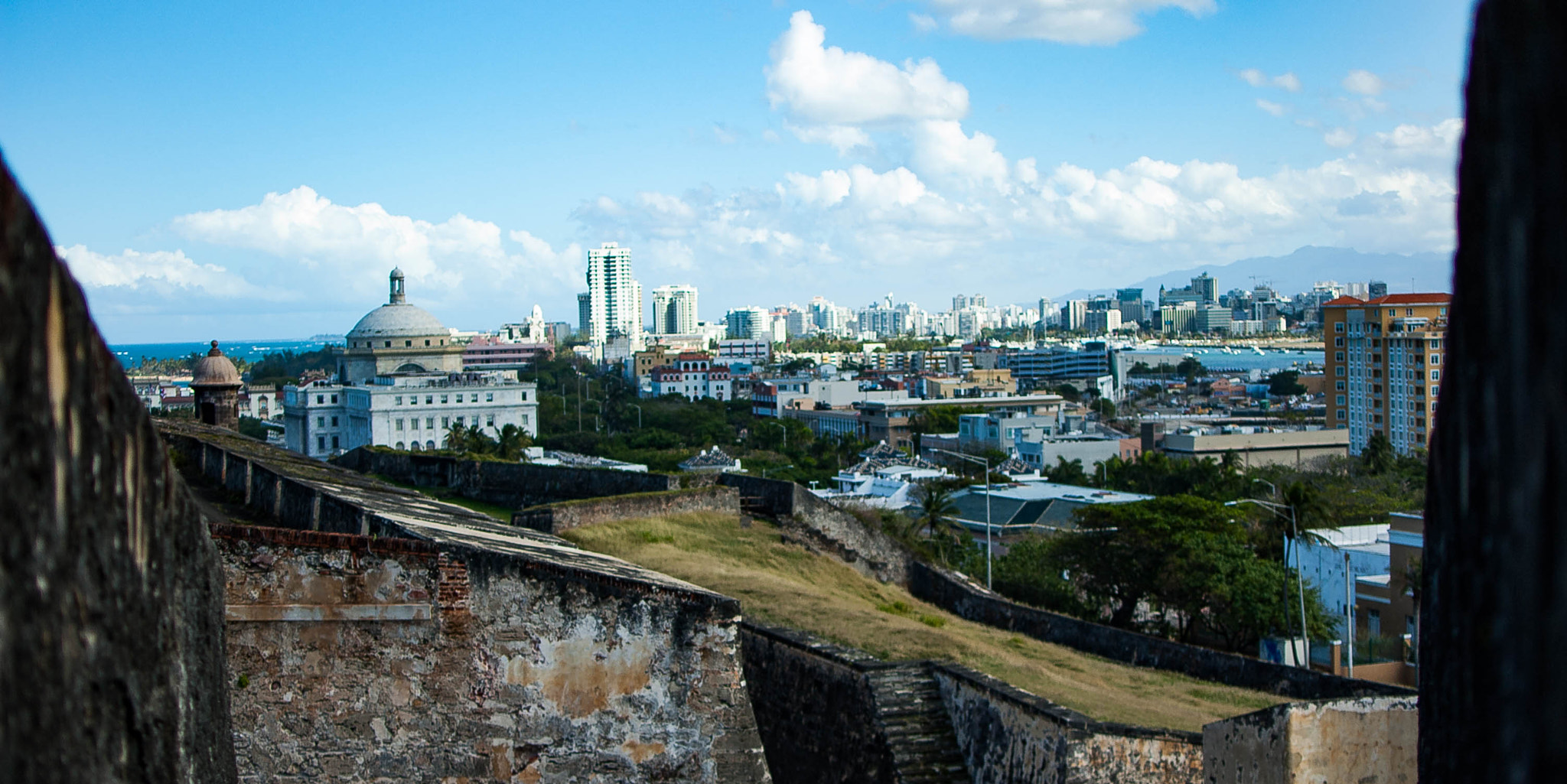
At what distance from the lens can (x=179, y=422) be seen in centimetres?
1805

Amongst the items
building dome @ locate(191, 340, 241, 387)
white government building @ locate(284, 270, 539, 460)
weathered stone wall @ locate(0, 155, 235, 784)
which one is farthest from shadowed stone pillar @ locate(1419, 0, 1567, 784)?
white government building @ locate(284, 270, 539, 460)

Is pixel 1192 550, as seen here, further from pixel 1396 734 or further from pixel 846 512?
pixel 1396 734

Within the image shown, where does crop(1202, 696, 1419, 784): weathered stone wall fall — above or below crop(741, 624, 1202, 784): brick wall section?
above

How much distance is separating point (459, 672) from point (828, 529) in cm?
1035

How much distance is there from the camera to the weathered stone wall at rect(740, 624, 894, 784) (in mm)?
10109

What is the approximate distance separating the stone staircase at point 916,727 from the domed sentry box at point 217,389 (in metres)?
12.7

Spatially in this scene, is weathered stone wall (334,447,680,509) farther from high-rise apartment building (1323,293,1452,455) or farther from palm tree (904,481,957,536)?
high-rise apartment building (1323,293,1452,455)

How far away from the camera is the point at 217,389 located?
19.8 meters

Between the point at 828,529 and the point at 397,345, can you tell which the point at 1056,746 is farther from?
the point at 397,345

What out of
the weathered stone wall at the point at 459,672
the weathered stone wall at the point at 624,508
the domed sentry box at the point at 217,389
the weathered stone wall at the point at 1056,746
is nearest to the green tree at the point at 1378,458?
the weathered stone wall at the point at 624,508

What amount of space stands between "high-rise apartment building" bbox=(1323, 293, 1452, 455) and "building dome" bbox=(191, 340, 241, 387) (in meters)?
59.7

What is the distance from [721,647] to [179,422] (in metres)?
12.9

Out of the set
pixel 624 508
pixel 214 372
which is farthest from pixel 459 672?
pixel 214 372

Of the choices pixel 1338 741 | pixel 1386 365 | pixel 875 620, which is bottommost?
pixel 875 620
